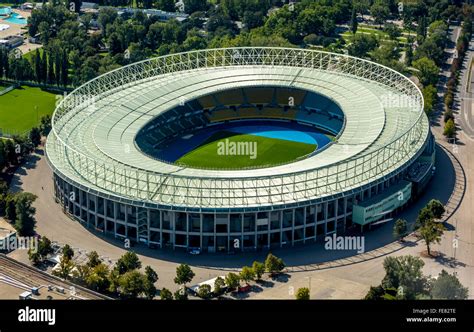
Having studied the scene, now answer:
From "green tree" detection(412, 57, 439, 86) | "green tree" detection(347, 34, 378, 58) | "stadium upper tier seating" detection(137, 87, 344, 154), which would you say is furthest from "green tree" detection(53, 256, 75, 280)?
"green tree" detection(347, 34, 378, 58)

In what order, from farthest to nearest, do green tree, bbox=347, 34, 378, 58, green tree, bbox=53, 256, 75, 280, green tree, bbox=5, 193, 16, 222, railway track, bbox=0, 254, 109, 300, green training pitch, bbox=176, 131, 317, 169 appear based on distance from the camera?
1. green tree, bbox=347, 34, 378, 58
2. green training pitch, bbox=176, 131, 317, 169
3. green tree, bbox=5, 193, 16, 222
4. green tree, bbox=53, 256, 75, 280
5. railway track, bbox=0, 254, 109, 300

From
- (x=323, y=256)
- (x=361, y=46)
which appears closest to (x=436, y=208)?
(x=323, y=256)

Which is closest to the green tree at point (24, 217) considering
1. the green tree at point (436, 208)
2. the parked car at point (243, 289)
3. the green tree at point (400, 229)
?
the parked car at point (243, 289)

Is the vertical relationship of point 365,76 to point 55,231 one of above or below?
above

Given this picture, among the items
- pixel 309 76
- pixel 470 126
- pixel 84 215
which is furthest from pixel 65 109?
pixel 470 126

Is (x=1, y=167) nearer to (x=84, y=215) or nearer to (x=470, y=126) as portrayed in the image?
(x=84, y=215)

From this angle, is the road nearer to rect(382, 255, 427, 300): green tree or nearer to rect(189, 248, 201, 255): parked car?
rect(189, 248, 201, 255): parked car
